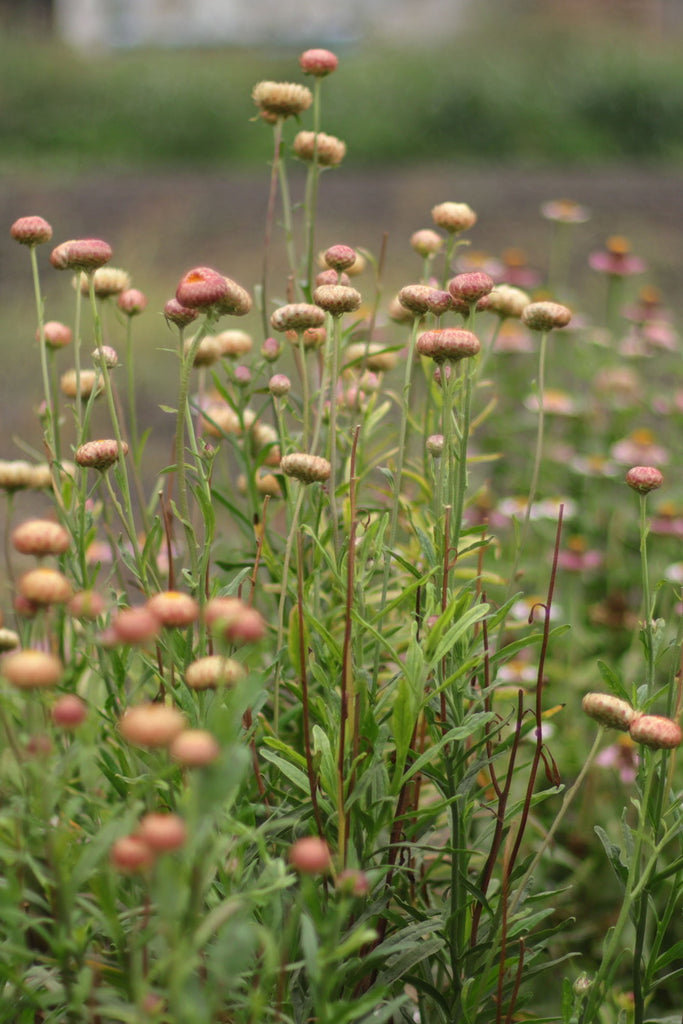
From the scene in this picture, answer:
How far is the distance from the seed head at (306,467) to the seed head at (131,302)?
387 mm

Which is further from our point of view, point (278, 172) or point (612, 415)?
point (612, 415)

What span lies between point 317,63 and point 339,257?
0.89 ft

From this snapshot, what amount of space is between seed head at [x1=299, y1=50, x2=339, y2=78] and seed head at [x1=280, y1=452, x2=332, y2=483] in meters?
0.51

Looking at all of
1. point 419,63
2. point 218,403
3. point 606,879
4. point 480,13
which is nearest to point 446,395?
point 218,403

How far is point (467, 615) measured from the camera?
3.03 ft

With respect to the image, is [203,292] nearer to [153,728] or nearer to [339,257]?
[339,257]

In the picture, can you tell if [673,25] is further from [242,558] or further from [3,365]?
[242,558]

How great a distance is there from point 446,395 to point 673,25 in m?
14.3

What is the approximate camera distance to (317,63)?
122 centimetres

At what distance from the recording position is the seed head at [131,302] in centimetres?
122

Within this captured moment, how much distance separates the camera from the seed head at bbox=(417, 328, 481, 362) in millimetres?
933

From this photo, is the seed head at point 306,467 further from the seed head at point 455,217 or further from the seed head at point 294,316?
the seed head at point 455,217

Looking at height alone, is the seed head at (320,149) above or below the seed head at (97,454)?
above

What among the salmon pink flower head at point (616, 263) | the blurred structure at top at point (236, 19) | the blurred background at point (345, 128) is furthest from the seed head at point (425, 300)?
the blurred structure at top at point (236, 19)
